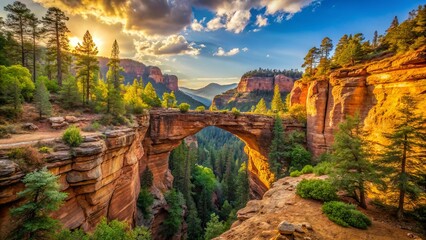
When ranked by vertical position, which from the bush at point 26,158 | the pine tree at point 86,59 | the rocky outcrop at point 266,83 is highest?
the rocky outcrop at point 266,83

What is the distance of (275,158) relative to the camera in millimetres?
31094

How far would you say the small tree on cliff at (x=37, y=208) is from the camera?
8250mm

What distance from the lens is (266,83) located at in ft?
463

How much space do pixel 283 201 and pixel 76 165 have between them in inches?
572

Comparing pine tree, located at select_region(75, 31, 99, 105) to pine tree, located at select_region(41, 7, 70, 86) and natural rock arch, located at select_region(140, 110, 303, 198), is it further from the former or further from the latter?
natural rock arch, located at select_region(140, 110, 303, 198)

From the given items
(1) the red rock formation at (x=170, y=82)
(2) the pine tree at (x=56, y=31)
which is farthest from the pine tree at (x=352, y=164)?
(1) the red rock formation at (x=170, y=82)

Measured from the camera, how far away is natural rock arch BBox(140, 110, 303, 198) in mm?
31188

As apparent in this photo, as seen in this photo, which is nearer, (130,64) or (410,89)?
(410,89)

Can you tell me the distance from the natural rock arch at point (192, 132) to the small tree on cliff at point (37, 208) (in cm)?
2184

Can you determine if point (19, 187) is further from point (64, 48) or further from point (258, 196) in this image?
point (258, 196)

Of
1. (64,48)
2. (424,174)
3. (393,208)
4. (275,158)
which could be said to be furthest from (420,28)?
(64,48)

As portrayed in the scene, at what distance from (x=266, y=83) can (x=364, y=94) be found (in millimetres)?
121199

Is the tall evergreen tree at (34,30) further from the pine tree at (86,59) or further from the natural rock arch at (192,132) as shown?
the natural rock arch at (192,132)

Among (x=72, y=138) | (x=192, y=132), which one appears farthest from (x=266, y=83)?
(x=72, y=138)
